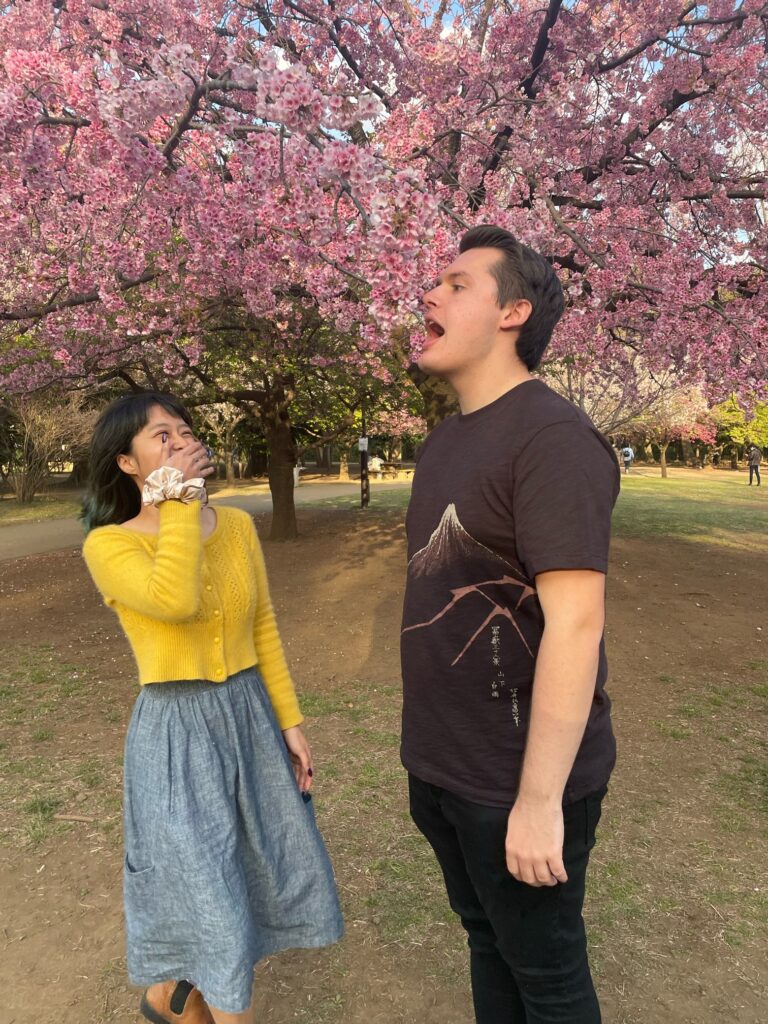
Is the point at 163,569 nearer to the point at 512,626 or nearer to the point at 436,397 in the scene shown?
the point at 512,626

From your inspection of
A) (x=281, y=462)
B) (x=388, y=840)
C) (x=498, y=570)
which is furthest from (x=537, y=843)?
(x=281, y=462)

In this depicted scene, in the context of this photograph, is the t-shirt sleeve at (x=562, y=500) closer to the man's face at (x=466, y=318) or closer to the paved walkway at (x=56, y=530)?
the man's face at (x=466, y=318)

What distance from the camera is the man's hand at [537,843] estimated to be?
1.18 meters

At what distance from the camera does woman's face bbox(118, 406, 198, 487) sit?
1807mm

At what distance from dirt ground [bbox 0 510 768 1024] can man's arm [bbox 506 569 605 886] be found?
1391 millimetres

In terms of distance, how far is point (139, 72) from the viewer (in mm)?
5934

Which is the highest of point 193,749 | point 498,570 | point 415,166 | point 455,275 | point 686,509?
point 415,166

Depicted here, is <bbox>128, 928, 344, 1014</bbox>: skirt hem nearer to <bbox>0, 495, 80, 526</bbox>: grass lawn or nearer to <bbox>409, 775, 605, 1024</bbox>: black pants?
<bbox>409, 775, 605, 1024</bbox>: black pants

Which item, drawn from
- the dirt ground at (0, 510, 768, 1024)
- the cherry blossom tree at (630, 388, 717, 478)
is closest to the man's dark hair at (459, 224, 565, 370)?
the dirt ground at (0, 510, 768, 1024)

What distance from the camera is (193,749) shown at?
173 centimetres

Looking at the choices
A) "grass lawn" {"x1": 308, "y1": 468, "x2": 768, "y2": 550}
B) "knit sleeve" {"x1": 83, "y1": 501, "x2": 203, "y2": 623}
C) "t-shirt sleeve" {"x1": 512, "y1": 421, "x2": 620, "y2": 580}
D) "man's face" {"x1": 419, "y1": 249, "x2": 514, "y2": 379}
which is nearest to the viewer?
"t-shirt sleeve" {"x1": 512, "y1": 421, "x2": 620, "y2": 580}

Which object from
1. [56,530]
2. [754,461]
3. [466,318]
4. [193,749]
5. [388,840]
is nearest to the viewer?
A: [466,318]

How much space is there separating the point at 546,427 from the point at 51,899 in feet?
9.56

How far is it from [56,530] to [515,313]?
16.4 metres
